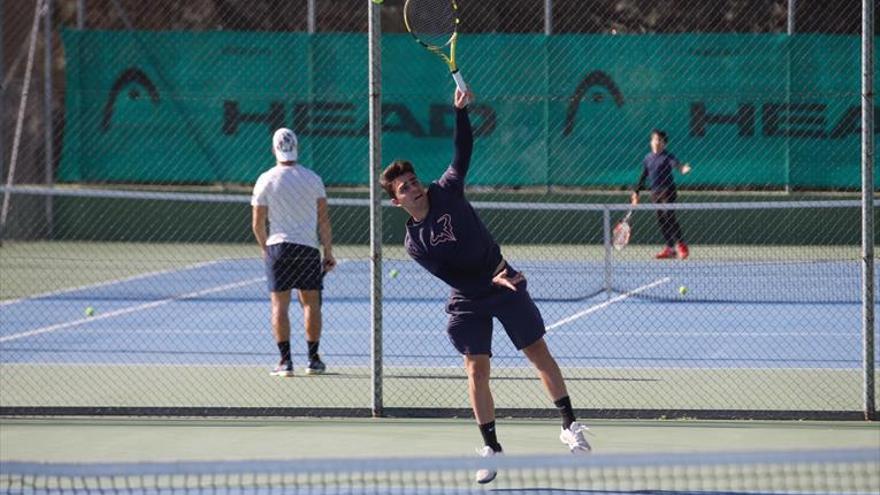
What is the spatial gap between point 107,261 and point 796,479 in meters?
12.8

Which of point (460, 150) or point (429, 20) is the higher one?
point (429, 20)

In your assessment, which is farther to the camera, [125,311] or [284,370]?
[125,311]

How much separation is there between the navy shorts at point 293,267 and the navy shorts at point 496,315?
2734 mm

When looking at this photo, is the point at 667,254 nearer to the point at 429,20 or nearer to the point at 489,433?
the point at 429,20

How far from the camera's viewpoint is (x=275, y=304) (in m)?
9.36

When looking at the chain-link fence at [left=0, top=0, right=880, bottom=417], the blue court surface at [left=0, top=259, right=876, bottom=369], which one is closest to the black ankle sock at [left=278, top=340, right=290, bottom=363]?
the blue court surface at [left=0, top=259, right=876, bottom=369]

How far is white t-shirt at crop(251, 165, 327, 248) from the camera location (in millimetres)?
9172

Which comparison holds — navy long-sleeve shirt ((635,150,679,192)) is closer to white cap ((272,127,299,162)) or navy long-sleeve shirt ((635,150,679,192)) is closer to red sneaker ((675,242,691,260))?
red sneaker ((675,242,691,260))

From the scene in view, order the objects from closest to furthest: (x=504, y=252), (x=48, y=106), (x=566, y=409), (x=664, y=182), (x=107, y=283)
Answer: (x=566, y=409) < (x=107, y=283) < (x=664, y=182) < (x=504, y=252) < (x=48, y=106)

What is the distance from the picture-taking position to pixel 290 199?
919 cm

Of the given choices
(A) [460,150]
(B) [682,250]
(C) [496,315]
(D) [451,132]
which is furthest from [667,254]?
(A) [460,150]

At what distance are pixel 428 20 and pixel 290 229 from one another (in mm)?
2047

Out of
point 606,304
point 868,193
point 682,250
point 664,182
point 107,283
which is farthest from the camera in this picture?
point 664,182

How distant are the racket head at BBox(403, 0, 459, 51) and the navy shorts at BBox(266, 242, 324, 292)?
2.01 m
